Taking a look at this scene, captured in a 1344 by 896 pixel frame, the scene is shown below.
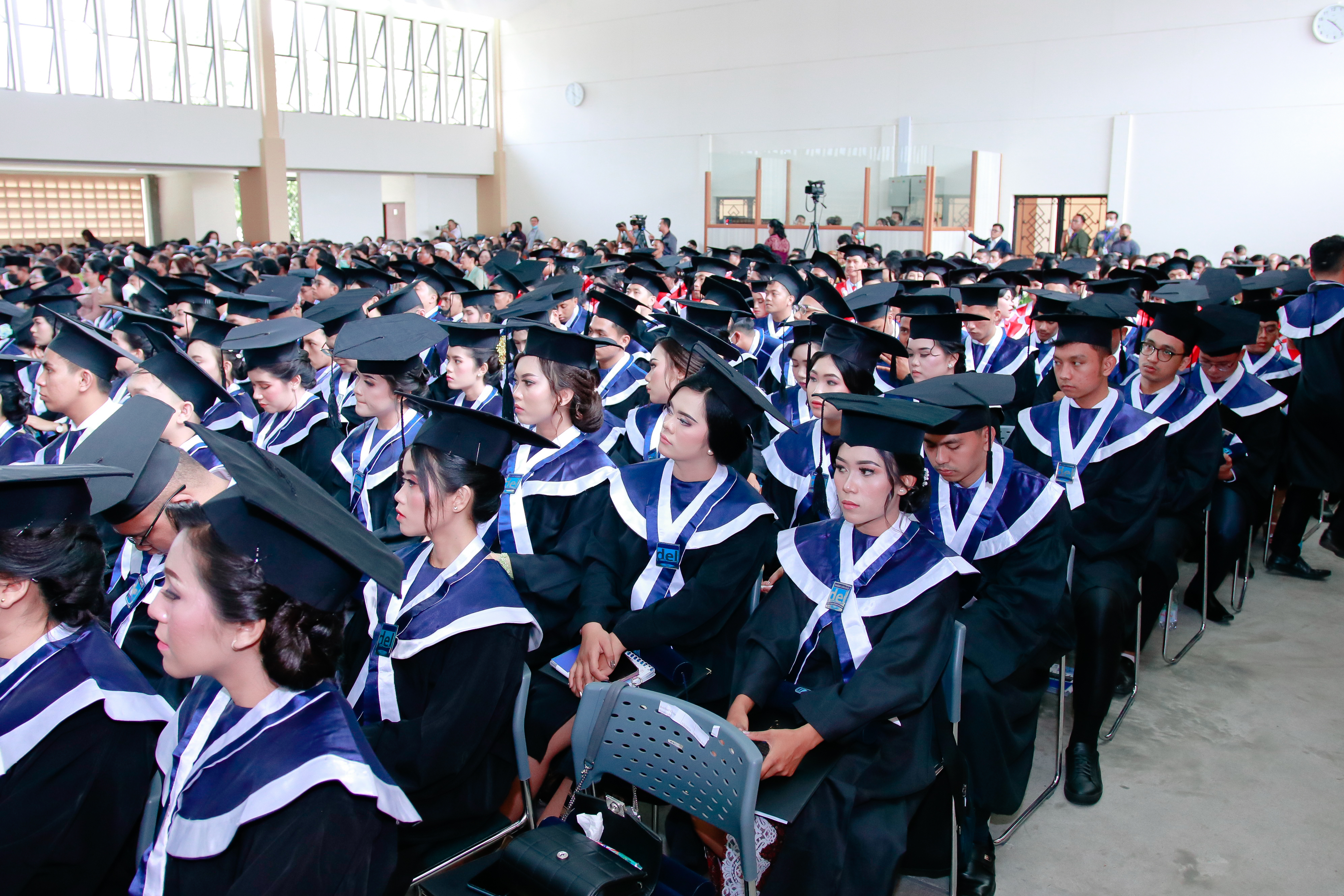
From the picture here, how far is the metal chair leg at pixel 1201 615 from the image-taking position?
4.04 metres

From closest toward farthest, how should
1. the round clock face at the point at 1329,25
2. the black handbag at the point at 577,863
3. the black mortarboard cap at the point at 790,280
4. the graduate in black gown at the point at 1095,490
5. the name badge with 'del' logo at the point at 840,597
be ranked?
the black handbag at the point at 577,863
the name badge with 'del' logo at the point at 840,597
the graduate in black gown at the point at 1095,490
the black mortarboard cap at the point at 790,280
the round clock face at the point at 1329,25

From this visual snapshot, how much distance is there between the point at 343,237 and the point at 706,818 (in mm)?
24158

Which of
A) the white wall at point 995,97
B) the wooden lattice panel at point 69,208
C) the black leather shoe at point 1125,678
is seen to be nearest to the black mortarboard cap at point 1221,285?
the black leather shoe at point 1125,678

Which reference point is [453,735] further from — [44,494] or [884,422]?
[884,422]

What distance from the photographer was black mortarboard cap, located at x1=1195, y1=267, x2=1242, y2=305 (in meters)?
5.14

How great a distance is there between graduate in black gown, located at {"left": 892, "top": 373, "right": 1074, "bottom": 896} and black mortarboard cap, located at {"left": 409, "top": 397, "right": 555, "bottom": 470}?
119 cm

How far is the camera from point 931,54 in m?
18.1

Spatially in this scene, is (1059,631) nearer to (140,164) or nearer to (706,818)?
(706,818)

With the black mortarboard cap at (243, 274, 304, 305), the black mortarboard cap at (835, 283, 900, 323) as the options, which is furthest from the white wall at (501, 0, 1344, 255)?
the black mortarboard cap at (243, 274, 304, 305)

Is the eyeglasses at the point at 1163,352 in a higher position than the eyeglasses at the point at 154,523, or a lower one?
higher

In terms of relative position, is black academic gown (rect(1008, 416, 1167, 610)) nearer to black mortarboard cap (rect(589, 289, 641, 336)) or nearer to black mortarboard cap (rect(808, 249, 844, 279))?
black mortarboard cap (rect(589, 289, 641, 336))

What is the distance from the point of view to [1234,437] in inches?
178

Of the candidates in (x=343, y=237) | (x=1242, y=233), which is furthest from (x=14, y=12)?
(x=1242, y=233)

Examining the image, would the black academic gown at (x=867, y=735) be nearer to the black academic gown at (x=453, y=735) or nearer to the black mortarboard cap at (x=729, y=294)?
the black academic gown at (x=453, y=735)
